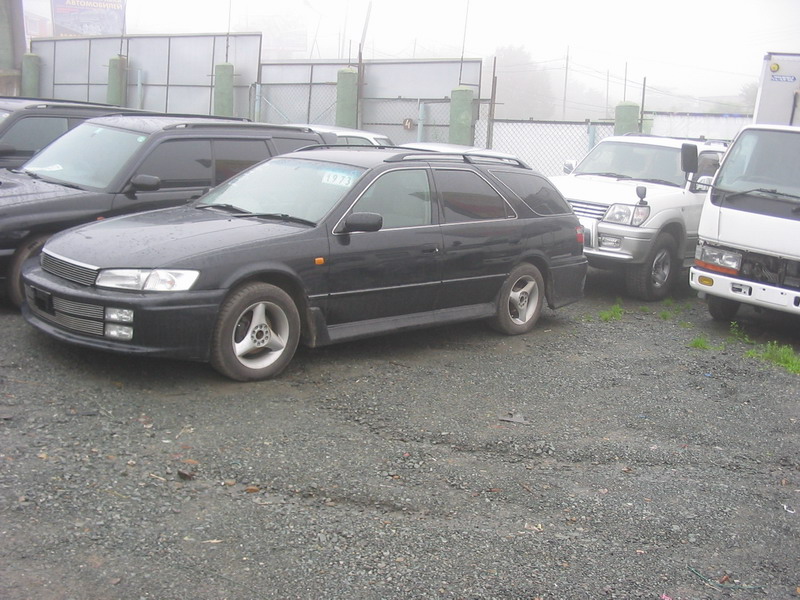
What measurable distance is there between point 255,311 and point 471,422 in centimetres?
168

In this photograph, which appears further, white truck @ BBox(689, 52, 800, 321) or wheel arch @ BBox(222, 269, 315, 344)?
white truck @ BBox(689, 52, 800, 321)

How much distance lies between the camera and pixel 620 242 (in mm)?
10062

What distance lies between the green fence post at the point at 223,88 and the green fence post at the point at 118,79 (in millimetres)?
4890

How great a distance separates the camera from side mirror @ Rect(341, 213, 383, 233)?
21.1 ft

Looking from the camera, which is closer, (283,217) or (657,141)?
(283,217)

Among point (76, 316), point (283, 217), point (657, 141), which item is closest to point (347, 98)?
point (657, 141)

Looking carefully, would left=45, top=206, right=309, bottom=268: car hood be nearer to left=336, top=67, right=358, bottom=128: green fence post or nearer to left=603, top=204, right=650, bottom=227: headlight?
left=603, top=204, right=650, bottom=227: headlight

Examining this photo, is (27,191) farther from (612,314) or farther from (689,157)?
(689,157)

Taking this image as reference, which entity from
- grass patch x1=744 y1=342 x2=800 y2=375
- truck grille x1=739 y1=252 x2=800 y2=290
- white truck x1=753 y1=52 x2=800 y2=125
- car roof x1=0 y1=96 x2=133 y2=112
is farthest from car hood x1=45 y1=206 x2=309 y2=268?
white truck x1=753 y1=52 x2=800 y2=125

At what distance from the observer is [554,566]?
3.81 metres

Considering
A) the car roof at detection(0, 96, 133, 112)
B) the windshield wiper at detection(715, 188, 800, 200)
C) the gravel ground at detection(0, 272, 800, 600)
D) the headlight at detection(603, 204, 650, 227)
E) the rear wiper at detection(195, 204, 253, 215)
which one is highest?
the car roof at detection(0, 96, 133, 112)

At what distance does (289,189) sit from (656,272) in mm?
5335

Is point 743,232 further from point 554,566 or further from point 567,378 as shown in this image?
point 554,566

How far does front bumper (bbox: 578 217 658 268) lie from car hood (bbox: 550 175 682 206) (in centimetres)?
31
